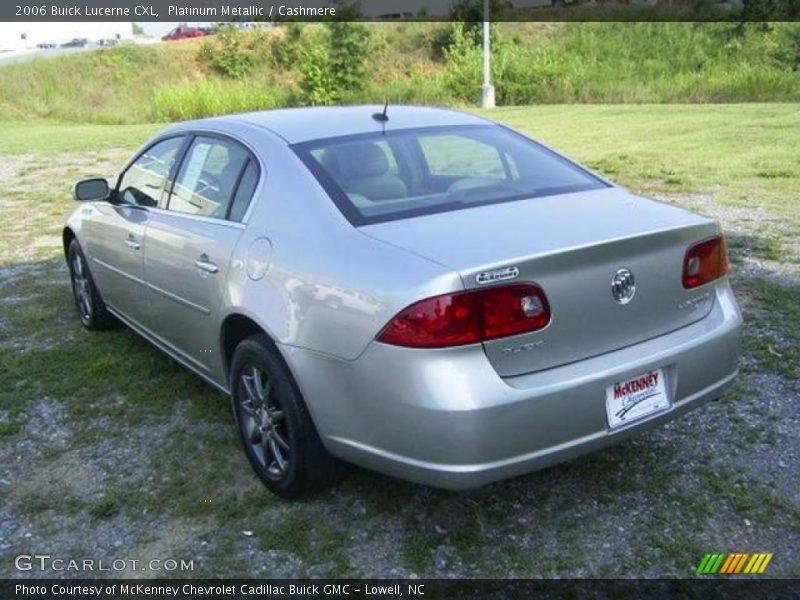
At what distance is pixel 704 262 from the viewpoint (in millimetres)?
3289

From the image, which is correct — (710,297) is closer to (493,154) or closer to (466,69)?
(493,154)

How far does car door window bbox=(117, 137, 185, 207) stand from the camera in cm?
451

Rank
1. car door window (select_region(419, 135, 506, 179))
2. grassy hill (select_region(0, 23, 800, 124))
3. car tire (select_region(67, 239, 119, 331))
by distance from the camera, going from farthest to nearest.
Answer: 1. grassy hill (select_region(0, 23, 800, 124))
2. car tire (select_region(67, 239, 119, 331))
3. car door window (select_region(419, 135, 506, 179))

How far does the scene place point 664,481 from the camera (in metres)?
3.45

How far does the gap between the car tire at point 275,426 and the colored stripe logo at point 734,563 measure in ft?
4.59

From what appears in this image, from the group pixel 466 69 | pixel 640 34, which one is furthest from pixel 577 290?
pixel 640 34

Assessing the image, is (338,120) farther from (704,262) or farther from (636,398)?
(636,398)

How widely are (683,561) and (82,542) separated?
225 cm

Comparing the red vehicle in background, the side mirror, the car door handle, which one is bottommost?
the car door handle

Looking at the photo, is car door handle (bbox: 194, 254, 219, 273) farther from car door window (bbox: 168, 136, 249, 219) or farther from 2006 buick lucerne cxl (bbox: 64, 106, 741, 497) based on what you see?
car door window (bbox: 168, 136, 249, 219)

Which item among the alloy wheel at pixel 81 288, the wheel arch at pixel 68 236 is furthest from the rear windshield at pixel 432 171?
the wheel arch at pixel 68 236

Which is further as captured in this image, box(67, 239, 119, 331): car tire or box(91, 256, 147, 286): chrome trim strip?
box(67, 239, 119, 331): car tire

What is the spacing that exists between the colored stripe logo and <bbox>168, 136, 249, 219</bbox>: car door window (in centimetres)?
242

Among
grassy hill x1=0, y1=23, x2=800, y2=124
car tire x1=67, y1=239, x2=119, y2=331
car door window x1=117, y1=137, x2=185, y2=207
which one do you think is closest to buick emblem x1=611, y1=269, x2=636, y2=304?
car door window x1=117, y1=137, x2=185, y2=207
